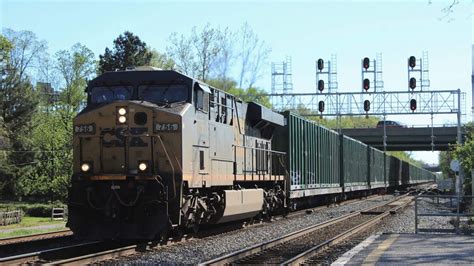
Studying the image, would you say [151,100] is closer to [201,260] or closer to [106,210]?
[106,210]

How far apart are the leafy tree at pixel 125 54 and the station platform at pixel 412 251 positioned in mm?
37344

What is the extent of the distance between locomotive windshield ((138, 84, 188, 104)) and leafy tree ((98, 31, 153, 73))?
35.6m

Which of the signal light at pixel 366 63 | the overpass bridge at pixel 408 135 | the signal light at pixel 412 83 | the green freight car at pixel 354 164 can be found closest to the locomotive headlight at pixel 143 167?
the green freight car at pixel 354 164

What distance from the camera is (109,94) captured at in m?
13.8

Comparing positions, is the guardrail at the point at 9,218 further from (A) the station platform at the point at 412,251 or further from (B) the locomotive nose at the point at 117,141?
(A) the station platform at the point at 412,251

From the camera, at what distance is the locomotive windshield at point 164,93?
13.6 meters

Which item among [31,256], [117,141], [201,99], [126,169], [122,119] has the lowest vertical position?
[31,256]

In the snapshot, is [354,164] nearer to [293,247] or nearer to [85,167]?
[293,247]

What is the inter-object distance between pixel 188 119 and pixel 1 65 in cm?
4123

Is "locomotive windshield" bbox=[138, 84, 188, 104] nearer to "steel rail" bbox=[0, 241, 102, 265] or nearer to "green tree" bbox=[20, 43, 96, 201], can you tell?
"steel rail" bbox=[0, 241, 102, 265]

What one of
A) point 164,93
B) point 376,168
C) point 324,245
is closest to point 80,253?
point 164,93

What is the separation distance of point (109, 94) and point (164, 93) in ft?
4.39

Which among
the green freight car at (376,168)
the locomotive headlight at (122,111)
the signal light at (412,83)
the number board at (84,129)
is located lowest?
the green freight car at (376,168)

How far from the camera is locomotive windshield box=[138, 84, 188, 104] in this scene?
13.6 metres
